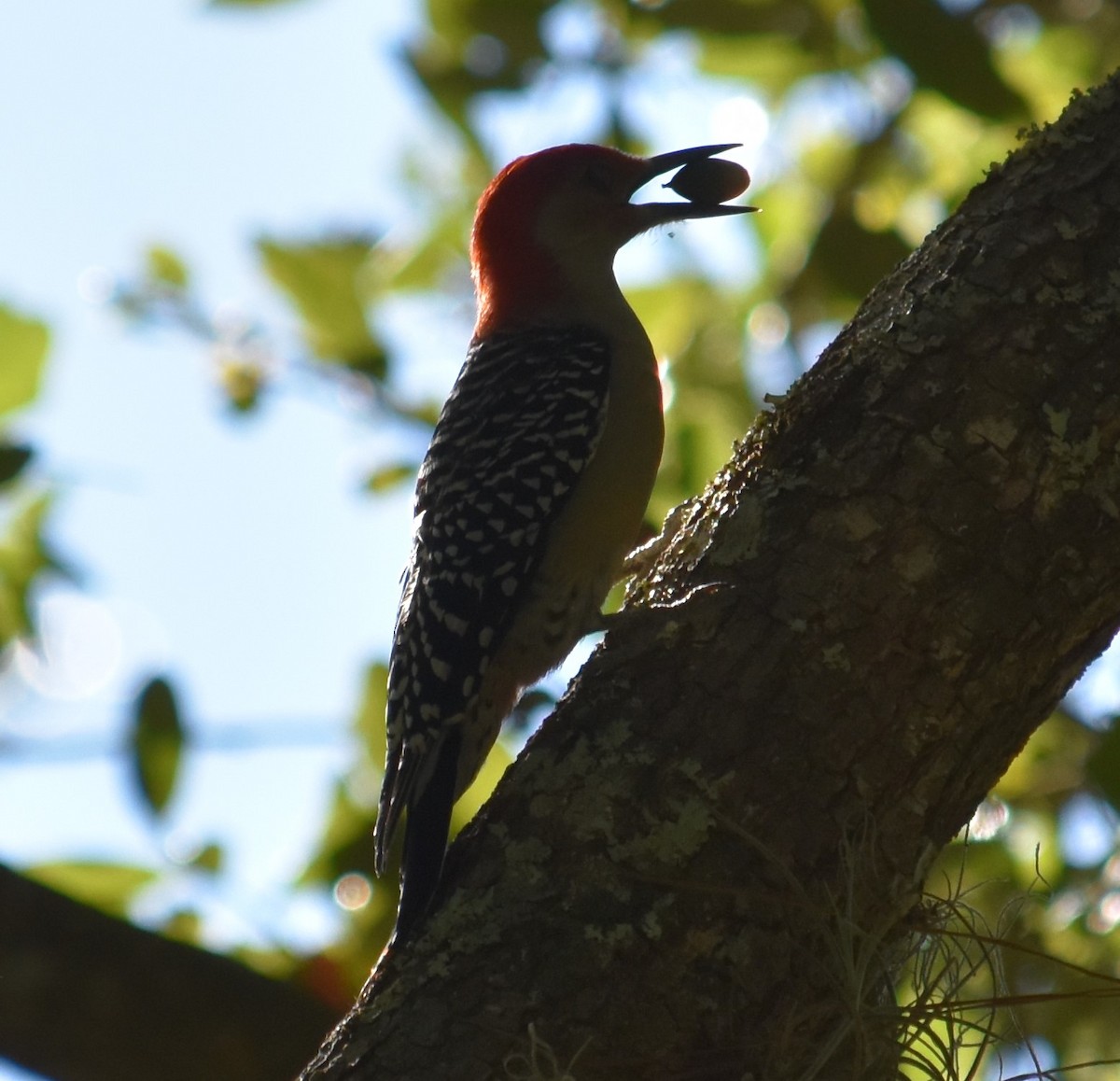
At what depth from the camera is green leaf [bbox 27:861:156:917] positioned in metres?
4.57

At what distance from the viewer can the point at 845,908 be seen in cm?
248

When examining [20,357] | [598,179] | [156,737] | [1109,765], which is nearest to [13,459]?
[20,357]

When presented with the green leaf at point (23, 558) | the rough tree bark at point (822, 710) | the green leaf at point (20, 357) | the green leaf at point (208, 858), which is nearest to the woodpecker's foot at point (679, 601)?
the rough tree bark at point (822, 710)

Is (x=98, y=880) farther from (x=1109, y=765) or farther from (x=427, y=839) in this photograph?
(x=1109, y=765)

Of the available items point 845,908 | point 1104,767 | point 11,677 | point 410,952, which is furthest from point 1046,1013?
point 11,677

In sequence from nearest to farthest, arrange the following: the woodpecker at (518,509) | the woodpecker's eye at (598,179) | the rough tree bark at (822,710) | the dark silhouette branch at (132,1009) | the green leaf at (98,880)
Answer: the rough tree bark at (822,710), the woodpecker at (518,509), the dark silhouette branch at (132,1009), the green leaf at (98,880), the woodpecker's eye at (598,179)

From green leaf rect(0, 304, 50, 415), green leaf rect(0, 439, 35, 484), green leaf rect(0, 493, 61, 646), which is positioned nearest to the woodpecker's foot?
green leaf rect(0, 439, 35, 484)

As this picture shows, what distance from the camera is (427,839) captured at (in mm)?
3115

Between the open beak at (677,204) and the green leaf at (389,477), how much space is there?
124cm

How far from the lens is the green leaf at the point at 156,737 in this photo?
429 centimetres

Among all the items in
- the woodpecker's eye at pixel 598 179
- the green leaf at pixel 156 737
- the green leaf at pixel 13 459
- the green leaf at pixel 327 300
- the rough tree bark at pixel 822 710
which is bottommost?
the rough tree bark at pixel 822 710

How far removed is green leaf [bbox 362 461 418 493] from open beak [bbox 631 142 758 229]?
1237 millimetres

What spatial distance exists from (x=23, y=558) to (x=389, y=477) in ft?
4.33

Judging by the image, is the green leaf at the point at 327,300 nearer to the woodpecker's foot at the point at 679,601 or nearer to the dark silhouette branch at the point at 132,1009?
the dark silhouette branch at the point at 132,1009
